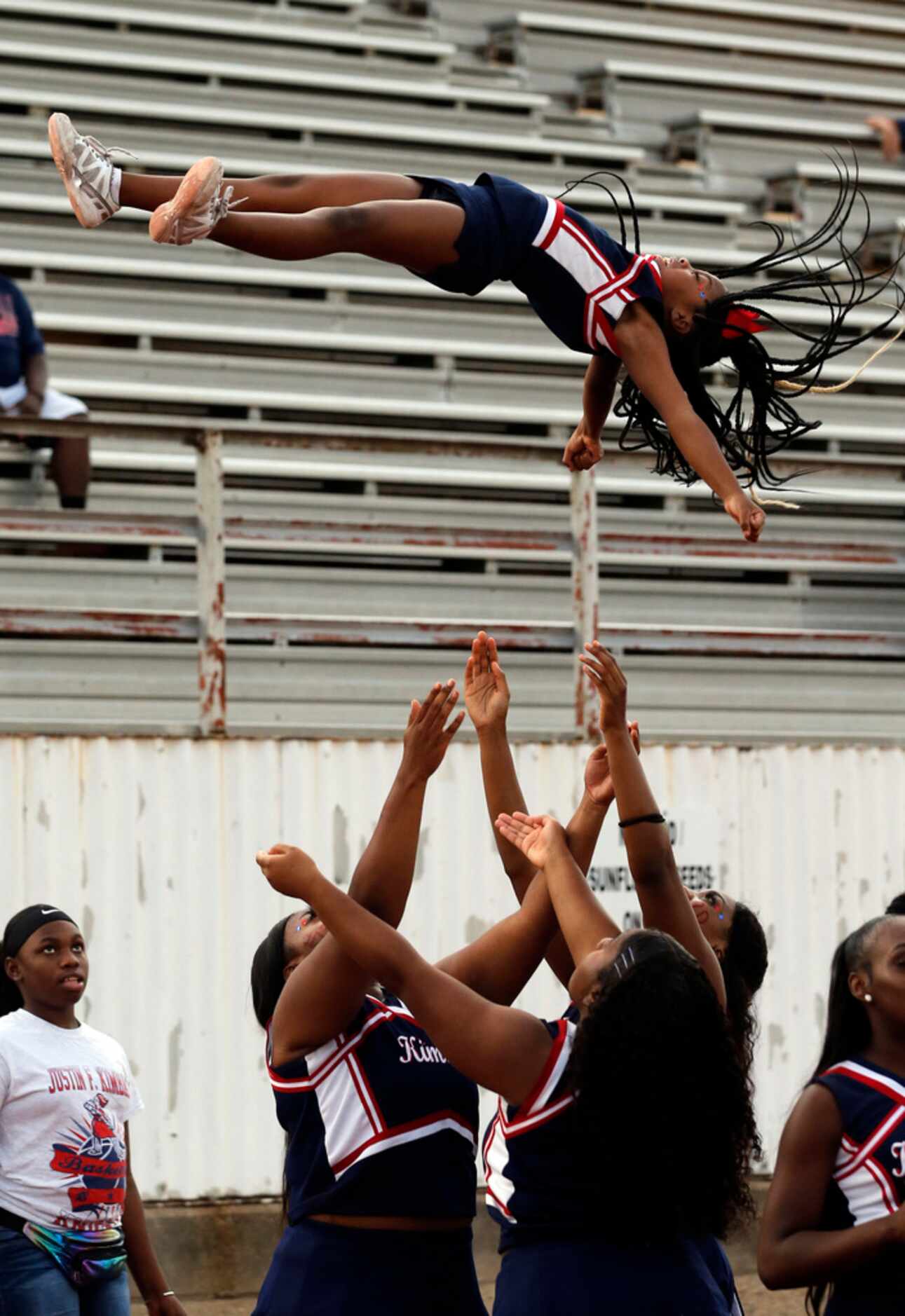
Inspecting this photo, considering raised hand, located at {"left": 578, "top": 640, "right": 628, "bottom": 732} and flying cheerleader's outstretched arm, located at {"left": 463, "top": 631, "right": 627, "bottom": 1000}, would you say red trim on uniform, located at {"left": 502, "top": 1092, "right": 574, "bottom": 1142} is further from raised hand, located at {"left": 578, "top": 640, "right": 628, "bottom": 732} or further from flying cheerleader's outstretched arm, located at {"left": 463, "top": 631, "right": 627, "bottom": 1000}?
raised hand, located at {"left": 578, "top": 640, "right": 628, "bottom": 732}

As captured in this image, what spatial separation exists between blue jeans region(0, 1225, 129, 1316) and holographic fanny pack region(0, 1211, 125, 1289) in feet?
0.04

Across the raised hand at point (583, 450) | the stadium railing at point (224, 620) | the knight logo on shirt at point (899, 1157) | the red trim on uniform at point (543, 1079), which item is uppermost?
the raised hand at point (583, 450)

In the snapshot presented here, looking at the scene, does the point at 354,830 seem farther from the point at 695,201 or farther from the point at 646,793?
the point at 695,201

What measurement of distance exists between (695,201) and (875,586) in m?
2.68

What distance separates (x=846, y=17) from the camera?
12.8 metres

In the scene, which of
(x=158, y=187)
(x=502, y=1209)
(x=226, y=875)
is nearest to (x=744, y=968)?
(x=502, y=1209)

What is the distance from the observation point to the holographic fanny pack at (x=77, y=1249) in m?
4.01

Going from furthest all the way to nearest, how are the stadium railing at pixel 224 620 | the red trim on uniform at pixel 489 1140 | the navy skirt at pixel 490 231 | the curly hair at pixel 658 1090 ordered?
1. the stadium railing at pixel 224 620
2. the navy skirt at pixel 490 231
3. the red trim on uniform at pixel 489 1140
4. the curly hair at pixel 658 1090

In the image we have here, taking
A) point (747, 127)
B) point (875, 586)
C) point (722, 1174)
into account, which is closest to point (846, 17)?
point (747, 127)

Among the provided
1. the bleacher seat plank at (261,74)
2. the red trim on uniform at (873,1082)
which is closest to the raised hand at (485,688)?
the red trim on uniform at (873,1082)

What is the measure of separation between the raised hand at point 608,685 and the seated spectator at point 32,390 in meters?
4.96

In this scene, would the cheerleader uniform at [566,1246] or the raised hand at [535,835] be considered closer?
the cheerleader uniform at [566,1246]

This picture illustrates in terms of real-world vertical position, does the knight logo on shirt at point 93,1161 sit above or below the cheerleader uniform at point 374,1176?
below

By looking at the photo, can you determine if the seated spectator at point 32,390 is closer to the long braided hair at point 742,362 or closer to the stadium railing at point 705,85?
the long braided hair at point 742,362
